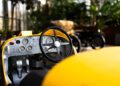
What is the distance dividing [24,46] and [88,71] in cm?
276

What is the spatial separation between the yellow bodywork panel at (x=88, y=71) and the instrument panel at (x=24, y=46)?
2340 mm

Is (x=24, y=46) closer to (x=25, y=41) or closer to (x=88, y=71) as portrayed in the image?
(x=25, y=41)

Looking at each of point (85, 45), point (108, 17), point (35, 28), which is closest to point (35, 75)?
point (85, 45)

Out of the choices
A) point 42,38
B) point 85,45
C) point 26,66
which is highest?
point 42,38

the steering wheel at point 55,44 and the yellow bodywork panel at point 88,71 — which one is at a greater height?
the yellow bodywork panel at point 88,71

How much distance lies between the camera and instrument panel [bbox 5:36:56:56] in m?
4.93

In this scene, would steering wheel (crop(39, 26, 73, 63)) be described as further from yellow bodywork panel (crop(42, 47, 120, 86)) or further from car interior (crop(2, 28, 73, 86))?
yellow bodywork panel (crop(42, 47, 120, 86))

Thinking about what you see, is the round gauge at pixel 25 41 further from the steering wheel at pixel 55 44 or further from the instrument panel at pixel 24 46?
the steering wheel at pixel 55 44

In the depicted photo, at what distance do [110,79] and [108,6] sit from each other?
61.6 ft

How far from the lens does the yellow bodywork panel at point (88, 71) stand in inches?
89.9

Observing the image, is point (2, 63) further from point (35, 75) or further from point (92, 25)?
point (92, 25)

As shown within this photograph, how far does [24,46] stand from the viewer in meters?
5.09

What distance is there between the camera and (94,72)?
2.36 m

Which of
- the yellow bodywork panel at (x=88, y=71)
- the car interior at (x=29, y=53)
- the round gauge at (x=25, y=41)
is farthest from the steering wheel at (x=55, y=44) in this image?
the yellow bodywork panel at (x=88, y=71)
